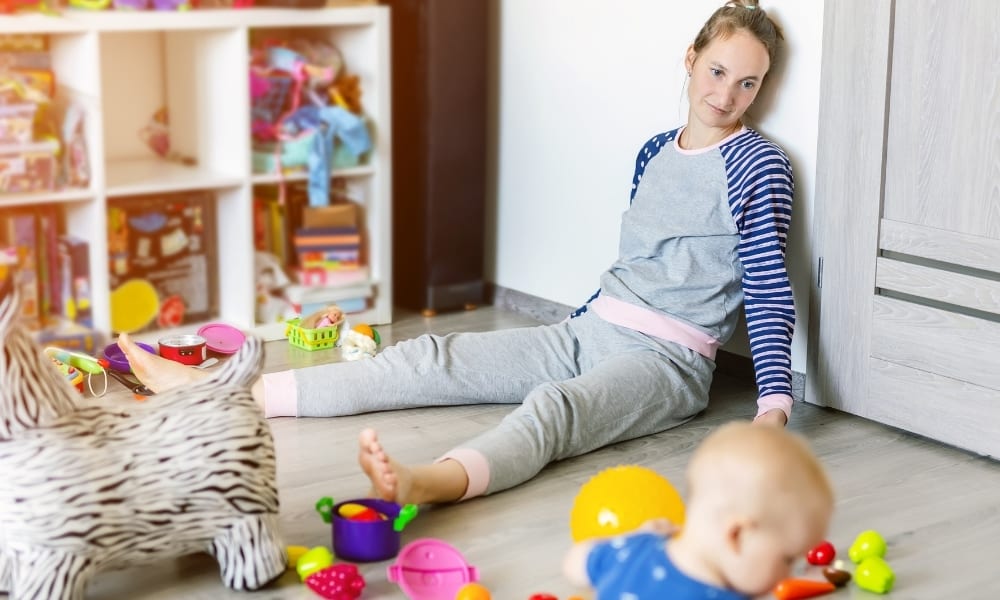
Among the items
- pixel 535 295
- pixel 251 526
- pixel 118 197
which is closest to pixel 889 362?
pixel 535 295

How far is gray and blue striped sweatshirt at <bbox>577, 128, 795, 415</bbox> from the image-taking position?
200cm

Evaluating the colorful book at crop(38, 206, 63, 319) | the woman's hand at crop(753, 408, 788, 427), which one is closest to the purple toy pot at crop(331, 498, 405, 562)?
the woman's hand at crop(753, 408, 788, 427)

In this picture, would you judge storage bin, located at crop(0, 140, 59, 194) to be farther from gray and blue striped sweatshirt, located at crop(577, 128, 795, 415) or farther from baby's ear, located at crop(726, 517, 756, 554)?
baby's ear, located at crop(726, 517, 756, 554)

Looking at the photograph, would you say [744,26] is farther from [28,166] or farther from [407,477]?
[28,166]

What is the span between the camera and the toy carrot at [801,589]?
1.43 metres

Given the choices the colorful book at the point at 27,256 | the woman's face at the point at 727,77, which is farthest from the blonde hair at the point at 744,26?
the colorful book at the point at 27,256

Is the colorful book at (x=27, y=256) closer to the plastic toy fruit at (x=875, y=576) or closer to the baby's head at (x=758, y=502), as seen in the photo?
the plastic toy fruit at (x=875, y=576)

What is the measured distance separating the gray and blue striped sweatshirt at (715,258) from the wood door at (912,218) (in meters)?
0.13

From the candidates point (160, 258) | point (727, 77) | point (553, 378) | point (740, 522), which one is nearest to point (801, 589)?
point (740, 522)

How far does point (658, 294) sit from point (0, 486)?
112cm

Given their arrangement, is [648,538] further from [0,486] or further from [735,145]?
[735,145]

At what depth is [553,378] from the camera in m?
2.11

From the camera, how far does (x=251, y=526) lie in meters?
1.42

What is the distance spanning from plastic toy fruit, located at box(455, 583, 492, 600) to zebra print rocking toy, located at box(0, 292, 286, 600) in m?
0.22
